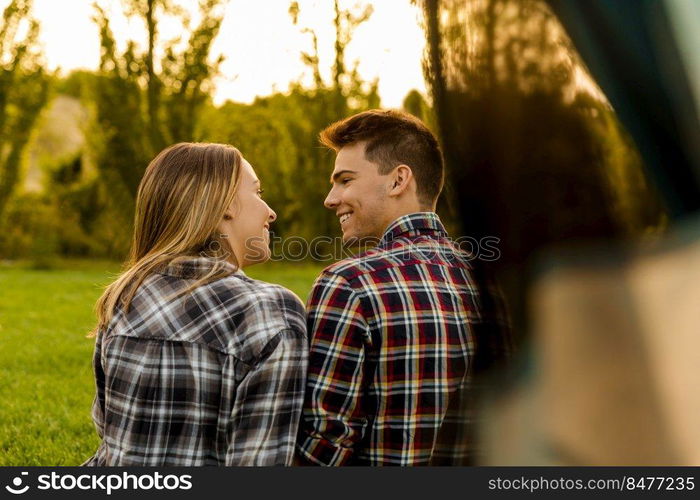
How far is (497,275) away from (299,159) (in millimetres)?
10627

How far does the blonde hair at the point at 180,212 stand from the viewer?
5.72 feet

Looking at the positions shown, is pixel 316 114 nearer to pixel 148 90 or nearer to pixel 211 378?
pixel 148 90

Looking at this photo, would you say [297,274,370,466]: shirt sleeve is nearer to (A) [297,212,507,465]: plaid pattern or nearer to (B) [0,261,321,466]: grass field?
(A) [297,212,507,465]: plaid pattern

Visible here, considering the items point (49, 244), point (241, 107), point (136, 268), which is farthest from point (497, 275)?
point (49, 244)

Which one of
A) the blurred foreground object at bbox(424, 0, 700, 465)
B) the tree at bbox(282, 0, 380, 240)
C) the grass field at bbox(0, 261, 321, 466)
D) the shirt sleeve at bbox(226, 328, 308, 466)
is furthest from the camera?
the tree at bbox(282, 0, 380, 240)

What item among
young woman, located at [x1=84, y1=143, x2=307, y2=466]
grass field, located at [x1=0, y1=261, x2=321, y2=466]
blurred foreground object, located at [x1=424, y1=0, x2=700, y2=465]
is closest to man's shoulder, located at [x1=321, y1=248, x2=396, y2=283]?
young woman, located at [x1=84, y1=143, x2=307, y2=466]

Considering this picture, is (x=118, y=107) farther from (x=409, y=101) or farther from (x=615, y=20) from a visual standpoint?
(x=615, y=20)

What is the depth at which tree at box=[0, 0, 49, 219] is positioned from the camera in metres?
13.1

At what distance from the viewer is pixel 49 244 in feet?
46.4

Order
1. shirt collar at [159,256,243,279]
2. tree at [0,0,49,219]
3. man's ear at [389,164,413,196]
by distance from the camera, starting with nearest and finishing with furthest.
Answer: shirt collar at [159,256,243,279] → man's ear at [389,164,413,196] → tree at [0,0,49,219]

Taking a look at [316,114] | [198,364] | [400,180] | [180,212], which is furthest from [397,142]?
[316,114]

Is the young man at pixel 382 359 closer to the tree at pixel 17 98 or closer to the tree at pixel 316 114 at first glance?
the tree at pixel 316 114

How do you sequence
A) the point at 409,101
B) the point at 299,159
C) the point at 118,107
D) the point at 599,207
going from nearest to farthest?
1. the point at 599,207
2. the point at 409,101
3. the point at 299,159
4. the point at 118,107

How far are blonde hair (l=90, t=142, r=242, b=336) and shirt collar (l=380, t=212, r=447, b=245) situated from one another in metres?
0.41
